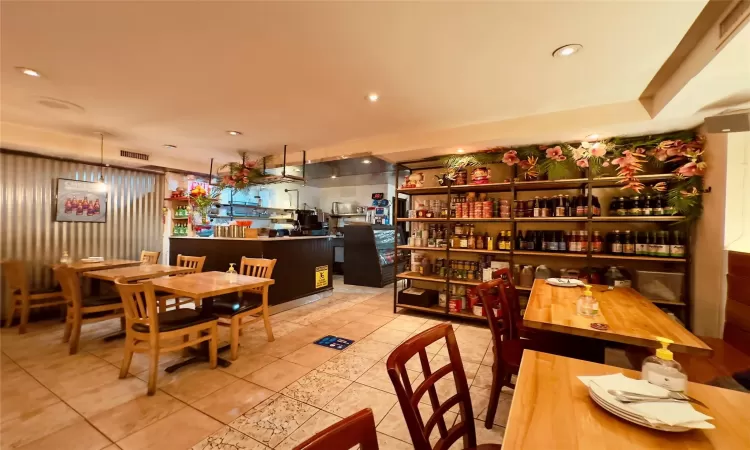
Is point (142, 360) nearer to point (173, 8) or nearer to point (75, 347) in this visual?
point (75, 347)

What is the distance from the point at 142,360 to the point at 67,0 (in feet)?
9.49

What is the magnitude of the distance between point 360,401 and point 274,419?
0.61 m

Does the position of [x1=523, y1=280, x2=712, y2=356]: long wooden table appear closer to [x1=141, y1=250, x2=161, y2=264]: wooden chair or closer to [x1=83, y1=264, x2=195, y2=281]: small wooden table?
[x1=83, y1=264, x2=195, y2=281]: small wooden table

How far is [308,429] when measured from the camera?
194 centimetres

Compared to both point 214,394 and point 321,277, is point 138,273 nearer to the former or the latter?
point 214,394

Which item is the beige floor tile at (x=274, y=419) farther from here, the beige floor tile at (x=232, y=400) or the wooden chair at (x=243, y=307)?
the wooden chair at (x=243, y=307)

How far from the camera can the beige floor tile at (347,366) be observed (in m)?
2.65

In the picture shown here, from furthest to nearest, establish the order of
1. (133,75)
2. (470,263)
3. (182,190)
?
(182,190)
(470,263)
(133,75)

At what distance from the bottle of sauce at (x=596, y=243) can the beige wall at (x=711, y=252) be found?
736 mm

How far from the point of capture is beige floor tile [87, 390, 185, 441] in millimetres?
1932

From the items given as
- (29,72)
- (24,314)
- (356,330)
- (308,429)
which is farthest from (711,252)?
(24,314)

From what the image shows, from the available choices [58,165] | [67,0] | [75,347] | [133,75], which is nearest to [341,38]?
[67,0]

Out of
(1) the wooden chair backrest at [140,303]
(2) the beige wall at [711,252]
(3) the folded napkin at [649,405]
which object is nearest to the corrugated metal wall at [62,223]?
(1) the wooden chair backrest at [140,303]

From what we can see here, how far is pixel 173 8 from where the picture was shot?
1.69m
